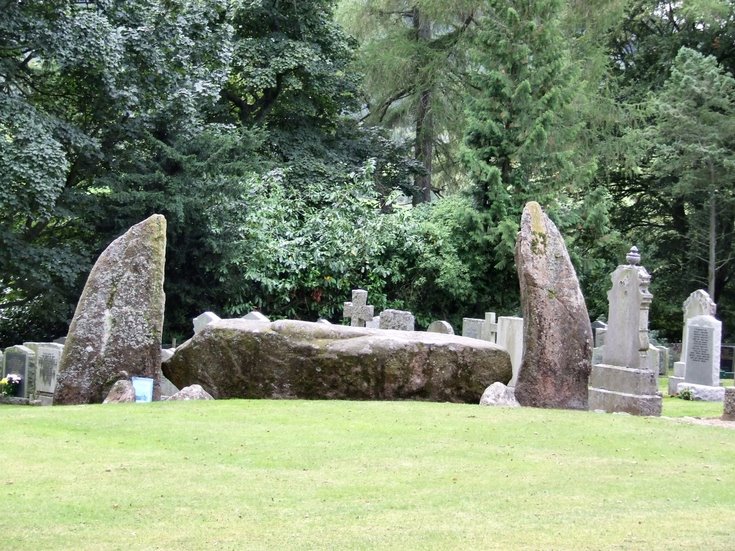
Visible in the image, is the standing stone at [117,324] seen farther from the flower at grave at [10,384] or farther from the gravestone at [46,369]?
the flower at grave at [10,384]

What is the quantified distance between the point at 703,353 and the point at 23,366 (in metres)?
14.2

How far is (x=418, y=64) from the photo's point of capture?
36.6 metres

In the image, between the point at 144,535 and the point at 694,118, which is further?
the point at 694,118

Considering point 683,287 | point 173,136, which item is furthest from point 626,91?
point 173,136

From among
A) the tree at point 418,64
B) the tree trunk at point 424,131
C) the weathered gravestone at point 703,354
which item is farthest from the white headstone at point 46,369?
the tree trunk at point 424,131

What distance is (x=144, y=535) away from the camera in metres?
7.67

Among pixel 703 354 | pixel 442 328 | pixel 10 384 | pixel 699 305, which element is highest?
pixel 699 305

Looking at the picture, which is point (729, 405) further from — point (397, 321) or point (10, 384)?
point (10, 384)

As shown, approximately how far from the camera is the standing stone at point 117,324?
16141 millimetres

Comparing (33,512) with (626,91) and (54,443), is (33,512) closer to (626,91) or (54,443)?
(54,443)

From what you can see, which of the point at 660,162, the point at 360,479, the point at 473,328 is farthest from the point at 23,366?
the point at 660,162

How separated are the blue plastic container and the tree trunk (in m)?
22.0

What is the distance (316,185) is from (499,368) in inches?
695

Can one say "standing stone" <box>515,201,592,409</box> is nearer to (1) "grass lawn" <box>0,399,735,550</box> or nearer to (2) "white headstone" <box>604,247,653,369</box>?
(1) "grass lawn" <box>0,399,735,550</box>
